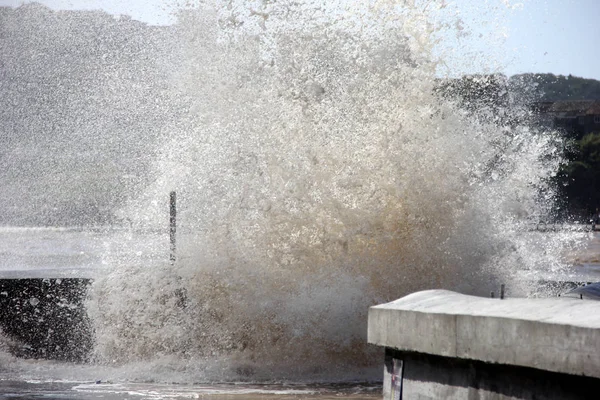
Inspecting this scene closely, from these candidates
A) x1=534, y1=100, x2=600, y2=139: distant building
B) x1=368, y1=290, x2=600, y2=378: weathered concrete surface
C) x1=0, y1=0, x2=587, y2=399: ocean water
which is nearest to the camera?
x1=368, y1=290, x2=600, y2=378: weathered concrete surface

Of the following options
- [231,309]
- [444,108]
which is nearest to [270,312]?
[231,309]

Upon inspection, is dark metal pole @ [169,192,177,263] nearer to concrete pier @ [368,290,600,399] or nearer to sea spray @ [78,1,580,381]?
sea spray @ [78,1,580,381]

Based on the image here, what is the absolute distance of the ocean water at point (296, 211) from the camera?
919 centimetres

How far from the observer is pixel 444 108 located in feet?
37.9

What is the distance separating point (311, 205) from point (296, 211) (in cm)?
17

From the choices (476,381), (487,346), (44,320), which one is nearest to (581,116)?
(44,320)

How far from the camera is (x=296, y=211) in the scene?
34.0 feet

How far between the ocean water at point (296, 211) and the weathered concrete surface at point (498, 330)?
431 centimetres

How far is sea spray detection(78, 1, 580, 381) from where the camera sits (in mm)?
9500

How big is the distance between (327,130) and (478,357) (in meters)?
8.19

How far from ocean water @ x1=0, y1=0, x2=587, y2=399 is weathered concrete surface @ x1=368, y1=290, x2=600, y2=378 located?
4312 millimetres

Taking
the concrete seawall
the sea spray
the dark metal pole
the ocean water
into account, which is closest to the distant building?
the ocean water

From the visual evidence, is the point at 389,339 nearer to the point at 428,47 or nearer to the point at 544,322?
the point at 544,322

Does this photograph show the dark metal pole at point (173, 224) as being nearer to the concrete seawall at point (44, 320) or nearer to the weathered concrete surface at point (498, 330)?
the concrete seawall at point (44, 320)
